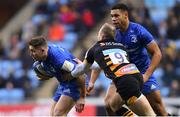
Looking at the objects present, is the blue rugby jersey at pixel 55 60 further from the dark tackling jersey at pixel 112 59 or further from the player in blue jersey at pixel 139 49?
the dark tackling jersey at pixel 112 59

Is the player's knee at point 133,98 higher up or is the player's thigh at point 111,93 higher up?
the player's knee at point 133,98

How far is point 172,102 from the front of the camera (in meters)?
15.9

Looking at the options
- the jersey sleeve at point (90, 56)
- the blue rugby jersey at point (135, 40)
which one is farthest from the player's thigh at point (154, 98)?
the jersey sleeve at point (90, 56)

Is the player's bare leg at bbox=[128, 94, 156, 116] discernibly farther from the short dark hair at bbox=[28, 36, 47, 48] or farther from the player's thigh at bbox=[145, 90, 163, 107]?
the short dark hair at bbox=[28, 36, 47, 48]

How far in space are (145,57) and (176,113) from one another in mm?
5130

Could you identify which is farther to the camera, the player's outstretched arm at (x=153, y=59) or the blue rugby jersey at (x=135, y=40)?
the blue rugby jersey at (x=135, y=40)

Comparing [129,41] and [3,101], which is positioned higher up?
[129,41]

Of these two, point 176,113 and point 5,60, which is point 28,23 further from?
point 176,113

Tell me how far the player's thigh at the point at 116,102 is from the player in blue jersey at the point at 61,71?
506 mm

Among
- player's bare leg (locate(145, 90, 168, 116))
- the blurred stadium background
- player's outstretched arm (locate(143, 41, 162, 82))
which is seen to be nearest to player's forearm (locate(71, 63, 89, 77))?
player's outstretched arm (locate(143, 41, 162, 82))

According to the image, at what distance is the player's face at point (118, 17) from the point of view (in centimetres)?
1008

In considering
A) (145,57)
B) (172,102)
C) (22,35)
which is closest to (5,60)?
(22,35)

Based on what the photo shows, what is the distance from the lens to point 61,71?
1057cm

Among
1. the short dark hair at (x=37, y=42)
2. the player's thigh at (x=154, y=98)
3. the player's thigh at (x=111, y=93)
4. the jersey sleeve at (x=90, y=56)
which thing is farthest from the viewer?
the player's thigh at (x=154, y=98)
